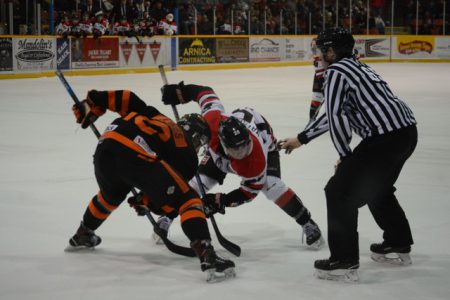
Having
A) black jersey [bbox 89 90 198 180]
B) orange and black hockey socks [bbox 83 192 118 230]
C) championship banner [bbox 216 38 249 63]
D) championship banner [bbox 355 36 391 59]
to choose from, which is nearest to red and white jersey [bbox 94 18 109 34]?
championship banner [bbox 216 38 249 63]

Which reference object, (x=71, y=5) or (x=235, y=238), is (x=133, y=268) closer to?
(x=235, y=238)

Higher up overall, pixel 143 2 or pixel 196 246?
pixel 143 2

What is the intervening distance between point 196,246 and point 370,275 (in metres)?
0.83

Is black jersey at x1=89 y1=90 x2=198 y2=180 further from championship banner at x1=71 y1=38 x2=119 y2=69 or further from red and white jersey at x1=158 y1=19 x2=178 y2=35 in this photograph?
red and white jersey at x1=158 y1=19 x2=178 y2=35

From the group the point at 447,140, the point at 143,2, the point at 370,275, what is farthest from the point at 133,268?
the point at 143,2

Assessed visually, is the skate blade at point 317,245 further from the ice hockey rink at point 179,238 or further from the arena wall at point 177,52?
the arena wall at point 177,52

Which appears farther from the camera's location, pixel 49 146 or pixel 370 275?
pixel 49 146

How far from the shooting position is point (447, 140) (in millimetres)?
8305

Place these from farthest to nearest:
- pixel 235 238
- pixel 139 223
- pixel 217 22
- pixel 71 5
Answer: pixel 217 22, pixel 71 5, pixel 139 223, pixel 235 238

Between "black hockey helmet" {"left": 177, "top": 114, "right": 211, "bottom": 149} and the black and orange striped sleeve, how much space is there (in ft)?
0.73

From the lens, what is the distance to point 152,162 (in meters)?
3.48

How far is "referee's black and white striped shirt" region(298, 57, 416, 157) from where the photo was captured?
3447 mm

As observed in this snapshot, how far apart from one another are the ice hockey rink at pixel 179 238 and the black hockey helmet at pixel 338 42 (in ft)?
3.40

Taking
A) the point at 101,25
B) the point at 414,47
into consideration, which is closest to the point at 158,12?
the point at 101,25
